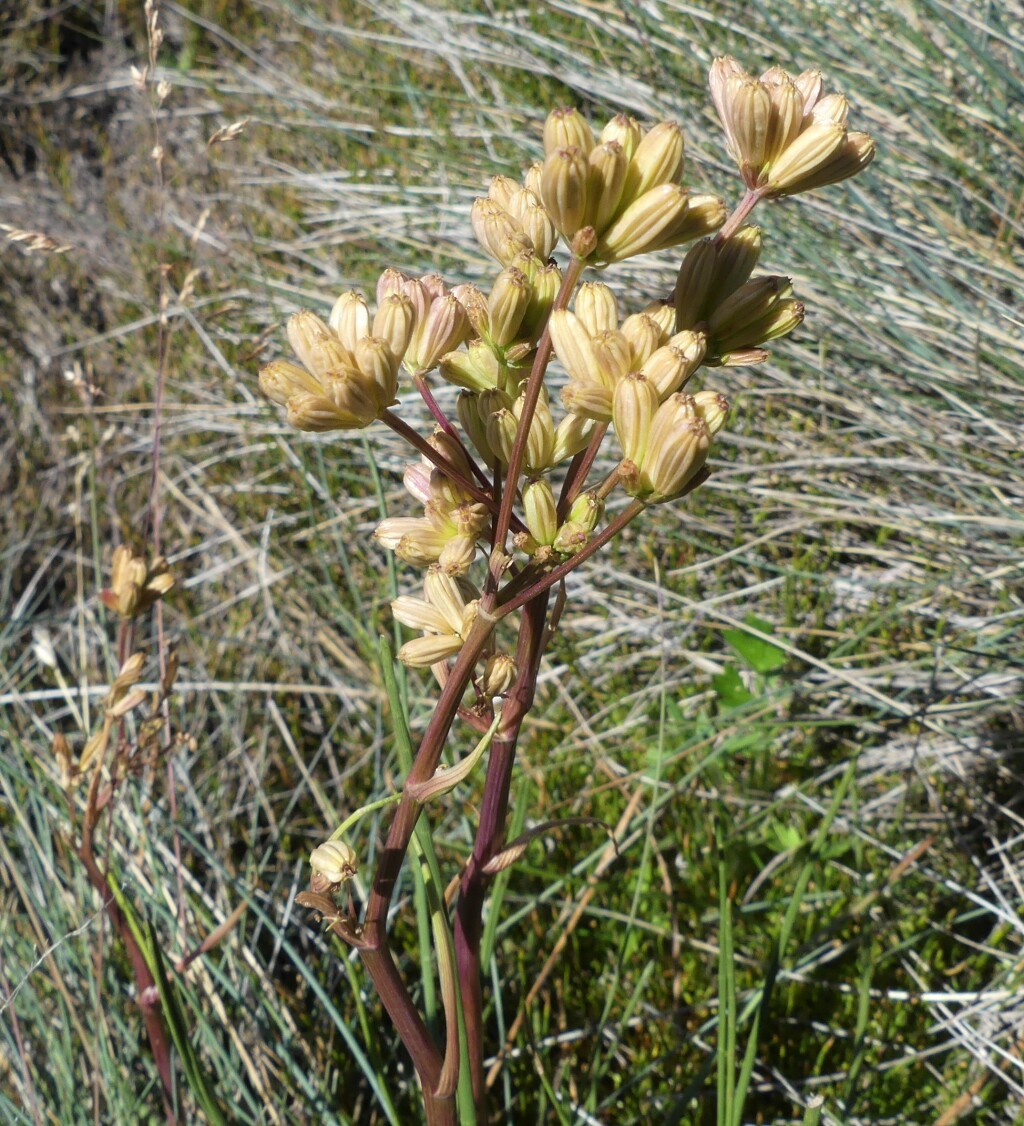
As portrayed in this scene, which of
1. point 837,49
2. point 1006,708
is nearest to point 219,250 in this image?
point 837,49

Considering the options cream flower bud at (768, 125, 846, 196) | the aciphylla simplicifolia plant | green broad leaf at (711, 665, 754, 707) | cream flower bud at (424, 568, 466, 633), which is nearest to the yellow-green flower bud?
the aciphylla simplicifolia plant

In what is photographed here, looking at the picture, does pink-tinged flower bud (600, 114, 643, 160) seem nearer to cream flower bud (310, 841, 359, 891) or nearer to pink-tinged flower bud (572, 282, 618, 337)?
pink-tinged flower bud (572, 282, 618, 337)

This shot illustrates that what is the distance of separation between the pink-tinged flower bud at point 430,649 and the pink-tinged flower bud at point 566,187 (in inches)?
13.6

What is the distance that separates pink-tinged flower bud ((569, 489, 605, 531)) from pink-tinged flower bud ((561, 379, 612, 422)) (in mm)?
66

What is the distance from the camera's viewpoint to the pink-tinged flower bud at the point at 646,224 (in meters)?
0.82

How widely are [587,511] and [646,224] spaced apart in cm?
23

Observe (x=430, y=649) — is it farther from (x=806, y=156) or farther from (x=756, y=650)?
(x=756, y=650)

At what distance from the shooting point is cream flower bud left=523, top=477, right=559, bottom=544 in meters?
0.85

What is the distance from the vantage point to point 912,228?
2582mm

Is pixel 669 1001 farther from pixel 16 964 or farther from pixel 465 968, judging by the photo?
pixel 16 964

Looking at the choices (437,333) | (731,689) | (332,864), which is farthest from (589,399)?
(731,689)

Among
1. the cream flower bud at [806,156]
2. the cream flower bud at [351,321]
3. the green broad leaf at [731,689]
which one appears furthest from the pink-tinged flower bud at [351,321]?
the green broad leaf at [731,689]

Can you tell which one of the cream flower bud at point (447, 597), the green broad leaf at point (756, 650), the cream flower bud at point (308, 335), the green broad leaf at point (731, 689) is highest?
the cream flower bud at point (308, 335)

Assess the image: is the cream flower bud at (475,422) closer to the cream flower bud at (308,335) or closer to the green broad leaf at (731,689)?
the cream flower bud at (308,335)
